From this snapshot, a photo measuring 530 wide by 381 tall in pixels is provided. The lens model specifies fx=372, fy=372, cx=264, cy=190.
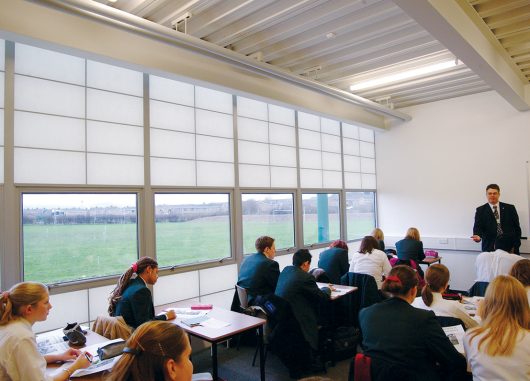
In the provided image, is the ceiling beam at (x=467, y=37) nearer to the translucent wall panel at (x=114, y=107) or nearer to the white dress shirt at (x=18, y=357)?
the translucent wall panel at (x=114, y=107)

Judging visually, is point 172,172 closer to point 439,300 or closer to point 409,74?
point 439,300

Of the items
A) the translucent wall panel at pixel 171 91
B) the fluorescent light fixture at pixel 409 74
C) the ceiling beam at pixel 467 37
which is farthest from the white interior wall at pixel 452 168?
the translucent wall panel at pixel 171 91

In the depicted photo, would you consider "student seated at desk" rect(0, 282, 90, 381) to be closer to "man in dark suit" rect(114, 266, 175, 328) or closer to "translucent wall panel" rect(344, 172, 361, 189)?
"man in dark suit" rect(114, 266, 175, 328)

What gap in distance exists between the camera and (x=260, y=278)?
3.87 metres

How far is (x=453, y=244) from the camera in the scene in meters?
6.49

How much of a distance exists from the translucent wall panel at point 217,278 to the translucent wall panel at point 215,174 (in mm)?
1056

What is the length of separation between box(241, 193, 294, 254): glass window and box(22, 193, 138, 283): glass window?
1.62 m

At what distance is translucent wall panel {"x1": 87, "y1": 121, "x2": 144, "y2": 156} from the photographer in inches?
141

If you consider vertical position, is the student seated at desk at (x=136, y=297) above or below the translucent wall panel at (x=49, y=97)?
below

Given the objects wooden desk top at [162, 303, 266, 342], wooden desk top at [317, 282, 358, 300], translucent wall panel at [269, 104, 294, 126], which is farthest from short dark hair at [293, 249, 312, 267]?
translucent wall panel at [269, 104, 294, 126]

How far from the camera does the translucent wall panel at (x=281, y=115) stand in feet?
18.1

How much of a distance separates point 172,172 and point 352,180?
3.90m

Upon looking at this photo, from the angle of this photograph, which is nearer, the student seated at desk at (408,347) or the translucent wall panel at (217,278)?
the student seated at desk at (408,347)

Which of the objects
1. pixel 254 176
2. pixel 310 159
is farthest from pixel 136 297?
pixel 310 159
